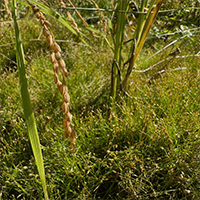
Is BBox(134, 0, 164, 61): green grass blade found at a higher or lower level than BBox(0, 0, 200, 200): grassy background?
higher

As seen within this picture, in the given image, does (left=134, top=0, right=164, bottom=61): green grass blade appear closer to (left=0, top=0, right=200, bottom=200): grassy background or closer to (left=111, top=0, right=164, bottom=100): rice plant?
(left=111, top=0, right=164, bottom=100): rice plant

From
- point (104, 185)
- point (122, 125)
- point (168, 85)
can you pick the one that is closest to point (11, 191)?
point (104, 185)

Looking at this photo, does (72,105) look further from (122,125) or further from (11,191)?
(11,191)

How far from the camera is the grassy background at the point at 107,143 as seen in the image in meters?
1.33

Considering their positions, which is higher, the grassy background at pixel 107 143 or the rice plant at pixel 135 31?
the rice plant at pixel 135 31

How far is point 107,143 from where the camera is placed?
1.53 meters

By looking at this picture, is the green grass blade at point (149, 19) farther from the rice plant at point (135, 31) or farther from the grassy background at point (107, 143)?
the grassy background at point (107, 143)

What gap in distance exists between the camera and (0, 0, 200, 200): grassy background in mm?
1325

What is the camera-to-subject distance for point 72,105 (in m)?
1.92

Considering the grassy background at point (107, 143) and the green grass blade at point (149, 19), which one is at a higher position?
the green grass blade at point (149, 19)

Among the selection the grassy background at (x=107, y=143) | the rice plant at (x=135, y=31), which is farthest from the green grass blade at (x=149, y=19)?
the grassy background at (x=107, y=143)

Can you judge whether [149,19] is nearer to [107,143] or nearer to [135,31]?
[135,31]

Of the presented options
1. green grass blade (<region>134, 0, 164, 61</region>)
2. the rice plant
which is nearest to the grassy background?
the rice plant

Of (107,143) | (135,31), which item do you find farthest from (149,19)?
(107,143)
